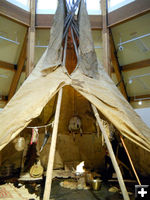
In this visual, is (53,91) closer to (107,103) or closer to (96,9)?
(107,103)

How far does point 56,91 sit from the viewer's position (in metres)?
2.59

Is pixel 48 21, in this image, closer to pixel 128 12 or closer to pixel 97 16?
pixel 97 16

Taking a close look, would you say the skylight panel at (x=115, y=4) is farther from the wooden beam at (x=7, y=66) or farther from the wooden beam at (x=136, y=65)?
the wooden beam at (x=7, y=66)

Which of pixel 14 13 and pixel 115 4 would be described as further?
pixel 115 4

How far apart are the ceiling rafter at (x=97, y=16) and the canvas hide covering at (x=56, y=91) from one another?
3.64 feet

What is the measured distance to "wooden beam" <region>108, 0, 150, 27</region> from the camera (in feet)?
13.4

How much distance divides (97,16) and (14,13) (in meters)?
1.97

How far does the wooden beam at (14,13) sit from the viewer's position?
3.99 metres

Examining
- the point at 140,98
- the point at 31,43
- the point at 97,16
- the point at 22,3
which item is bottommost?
the point at 140,98

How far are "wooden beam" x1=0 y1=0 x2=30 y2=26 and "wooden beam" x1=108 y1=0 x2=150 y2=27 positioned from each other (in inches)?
79.3

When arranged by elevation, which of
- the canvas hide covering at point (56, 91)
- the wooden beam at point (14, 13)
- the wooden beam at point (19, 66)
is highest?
the wooden beam at point (14, 13)

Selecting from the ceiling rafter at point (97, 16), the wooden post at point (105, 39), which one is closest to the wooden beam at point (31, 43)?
the ceiling rafter at point (97, 16)

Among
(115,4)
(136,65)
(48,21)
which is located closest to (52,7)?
(48,21)

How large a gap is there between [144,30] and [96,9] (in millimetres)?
1366
